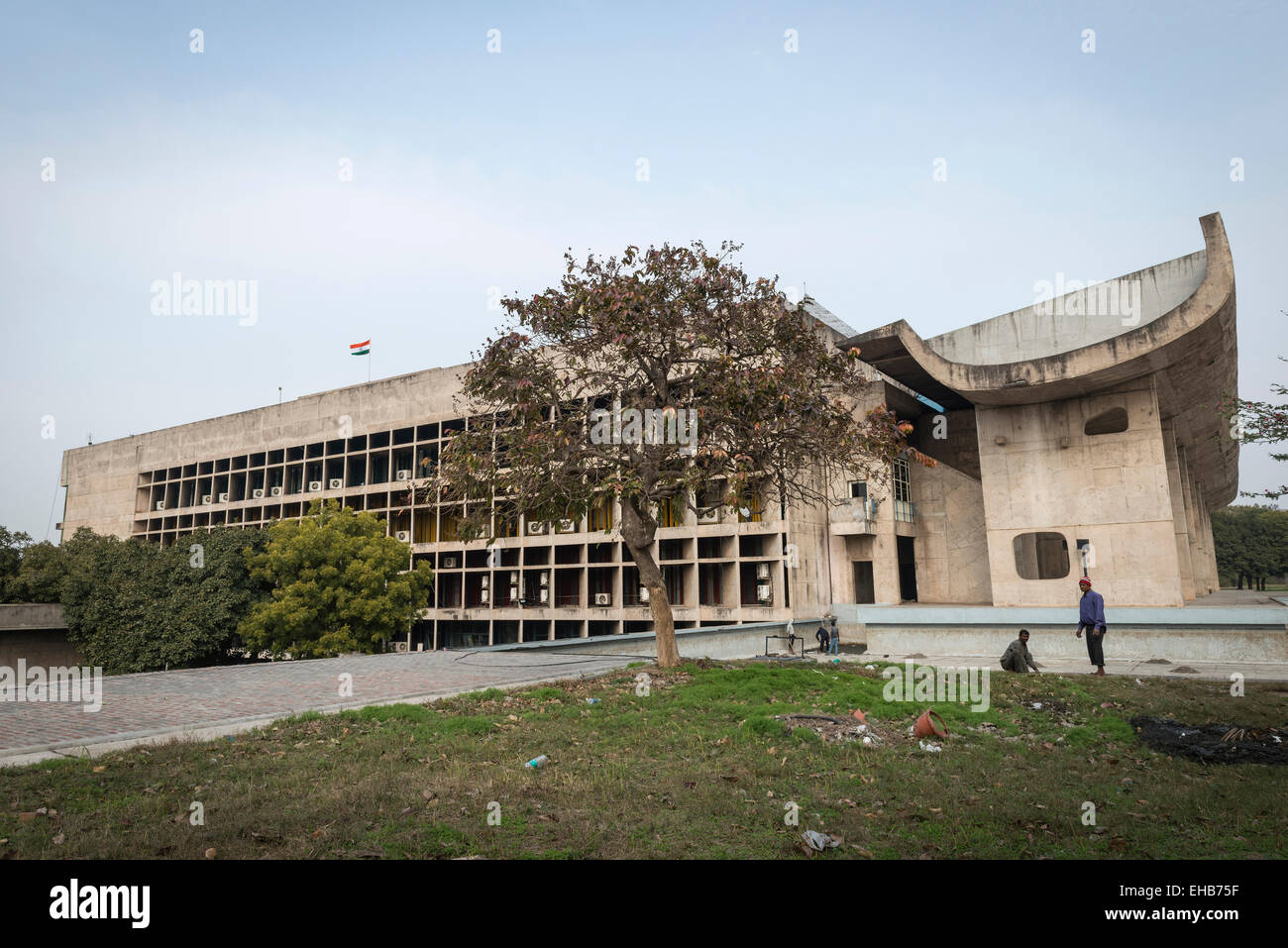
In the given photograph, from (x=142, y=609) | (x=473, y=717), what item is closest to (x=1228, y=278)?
(x=473, y=717)

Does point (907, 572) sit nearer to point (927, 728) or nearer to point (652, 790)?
point (927, 728)

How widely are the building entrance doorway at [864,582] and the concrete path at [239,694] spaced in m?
20.8

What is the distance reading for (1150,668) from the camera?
16.8 m

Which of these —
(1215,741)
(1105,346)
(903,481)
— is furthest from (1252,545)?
(1215,741)

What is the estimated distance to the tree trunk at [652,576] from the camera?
48.1 ft

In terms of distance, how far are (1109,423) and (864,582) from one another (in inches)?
502

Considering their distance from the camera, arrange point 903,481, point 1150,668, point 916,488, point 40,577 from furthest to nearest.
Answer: point 40,577 < point 916,488 < point 903,481 < point 1150,668

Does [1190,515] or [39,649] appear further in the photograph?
[1190,515]

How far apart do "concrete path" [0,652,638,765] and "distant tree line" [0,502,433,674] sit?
40.7 ft

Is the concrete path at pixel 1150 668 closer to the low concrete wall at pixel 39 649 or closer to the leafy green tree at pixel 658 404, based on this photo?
the leafy green tree at pixel 658 404

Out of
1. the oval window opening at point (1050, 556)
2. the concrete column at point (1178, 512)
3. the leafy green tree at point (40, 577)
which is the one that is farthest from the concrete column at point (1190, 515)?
the leafy green tree at point (40, 577)

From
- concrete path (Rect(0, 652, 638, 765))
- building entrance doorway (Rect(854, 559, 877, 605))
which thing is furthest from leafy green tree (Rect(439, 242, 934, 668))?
building entrance doorway (Rect(854, 559, 877, 605))

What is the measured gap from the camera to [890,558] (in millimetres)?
35250
